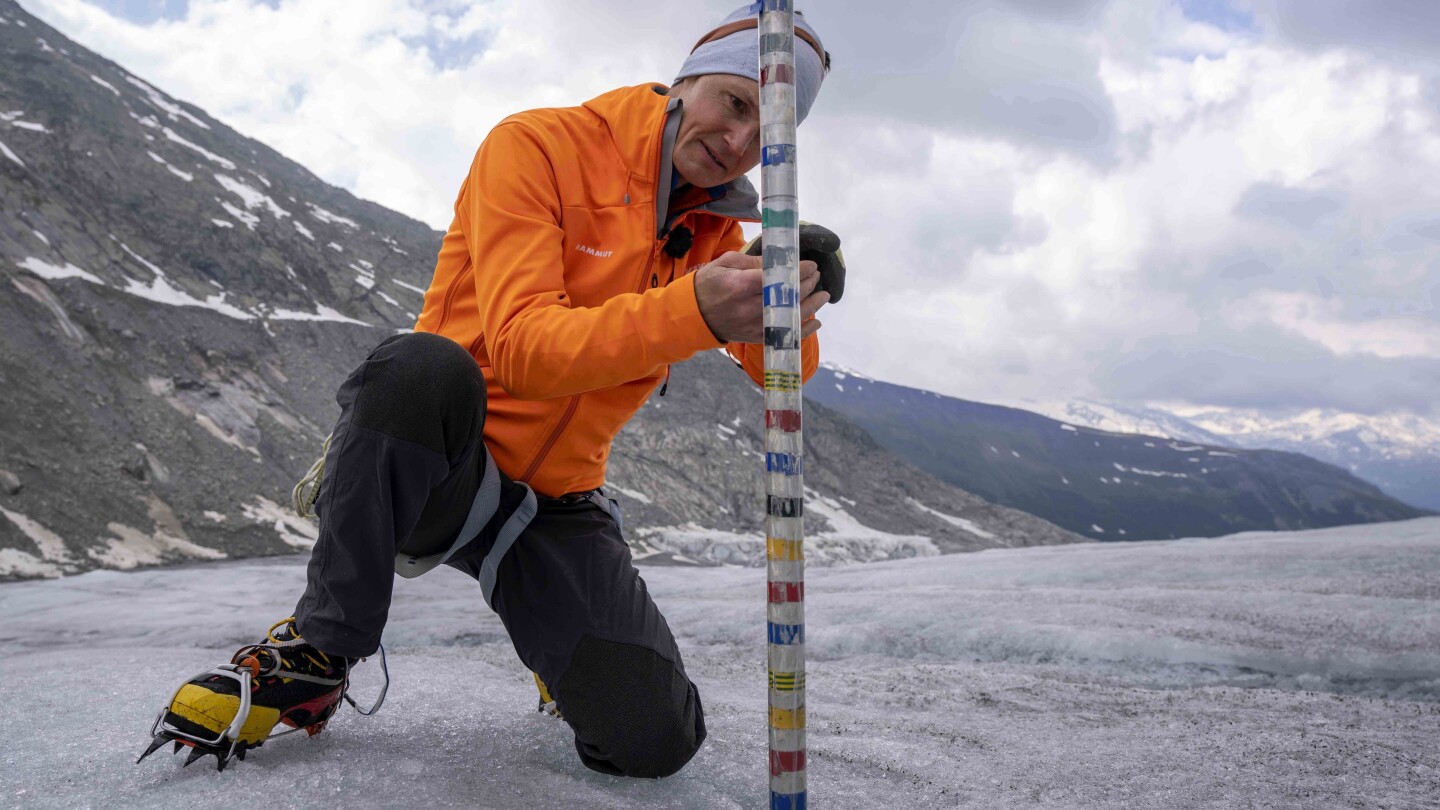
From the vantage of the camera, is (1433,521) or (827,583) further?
(1433,521)

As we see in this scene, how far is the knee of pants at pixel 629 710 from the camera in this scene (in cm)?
254

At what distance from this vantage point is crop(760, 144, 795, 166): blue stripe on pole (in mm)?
1778

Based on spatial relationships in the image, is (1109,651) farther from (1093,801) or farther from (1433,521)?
(1433,521)

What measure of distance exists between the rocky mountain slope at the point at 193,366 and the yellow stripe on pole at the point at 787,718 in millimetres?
20813

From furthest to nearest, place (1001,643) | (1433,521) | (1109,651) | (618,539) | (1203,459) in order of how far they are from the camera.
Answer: (1203,459), (1433,521), (1001,643), (1109,651), (618,539)

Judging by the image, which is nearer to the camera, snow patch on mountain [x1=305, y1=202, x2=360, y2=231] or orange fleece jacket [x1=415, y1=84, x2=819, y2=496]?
orange fleece jacket [x1=415, y1=84, x2=819, y2=496]

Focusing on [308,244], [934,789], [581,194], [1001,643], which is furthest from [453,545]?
[308,244]

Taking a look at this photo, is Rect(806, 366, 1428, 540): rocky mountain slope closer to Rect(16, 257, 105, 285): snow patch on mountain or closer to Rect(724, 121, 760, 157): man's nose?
Rect(16, 257, 105, 285): snow patch on mountain

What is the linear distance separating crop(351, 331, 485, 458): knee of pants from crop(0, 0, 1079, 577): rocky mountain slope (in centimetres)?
1979

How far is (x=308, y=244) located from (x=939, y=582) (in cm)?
4151

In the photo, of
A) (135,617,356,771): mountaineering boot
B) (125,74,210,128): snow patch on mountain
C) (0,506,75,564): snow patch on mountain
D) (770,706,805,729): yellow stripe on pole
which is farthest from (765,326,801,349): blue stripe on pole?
(125,74,210,128): snow patch on mountain

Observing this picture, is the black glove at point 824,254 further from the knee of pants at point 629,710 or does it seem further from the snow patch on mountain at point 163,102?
the snow patch on mountain at point 163,102

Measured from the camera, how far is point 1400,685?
4141 mm

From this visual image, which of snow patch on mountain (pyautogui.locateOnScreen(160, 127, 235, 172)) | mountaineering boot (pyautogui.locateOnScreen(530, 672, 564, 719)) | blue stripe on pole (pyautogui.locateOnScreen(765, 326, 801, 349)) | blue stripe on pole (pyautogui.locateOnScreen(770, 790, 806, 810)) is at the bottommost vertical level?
mountaineering boot (pyautogui.locateOnScreen(530, 672, 564, 719))
